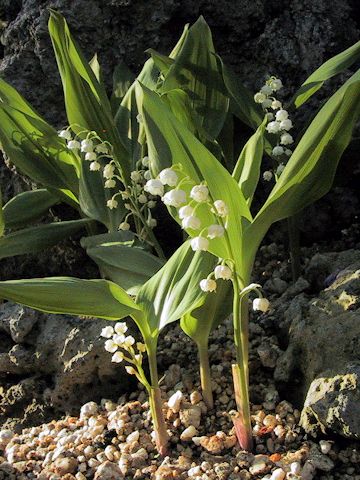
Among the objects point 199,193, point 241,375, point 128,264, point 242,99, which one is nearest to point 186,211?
point 199,193

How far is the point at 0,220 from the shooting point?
2.01 meters

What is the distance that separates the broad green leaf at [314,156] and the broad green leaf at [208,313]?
0.64 feet

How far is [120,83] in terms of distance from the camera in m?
2.35

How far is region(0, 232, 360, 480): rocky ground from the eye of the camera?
4.81 ft

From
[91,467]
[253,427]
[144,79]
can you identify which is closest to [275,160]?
[144,79]

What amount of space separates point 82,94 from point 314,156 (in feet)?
3.11

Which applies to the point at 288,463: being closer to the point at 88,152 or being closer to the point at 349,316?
the point at 349,316

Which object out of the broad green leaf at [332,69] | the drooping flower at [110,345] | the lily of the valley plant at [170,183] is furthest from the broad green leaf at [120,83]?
the drooping flower at [110,345]

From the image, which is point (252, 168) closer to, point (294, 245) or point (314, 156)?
point (314, 156)

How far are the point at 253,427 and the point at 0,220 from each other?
101 centimetres

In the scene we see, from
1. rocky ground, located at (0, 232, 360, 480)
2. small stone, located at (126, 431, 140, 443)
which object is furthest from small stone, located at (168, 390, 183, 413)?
small stone, located at (126, 431, 140, 443)

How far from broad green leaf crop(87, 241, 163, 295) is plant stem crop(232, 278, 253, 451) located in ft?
1.08

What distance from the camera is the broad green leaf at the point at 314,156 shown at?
1.42 meters

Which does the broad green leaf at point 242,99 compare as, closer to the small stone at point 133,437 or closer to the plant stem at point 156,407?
the plant stem at point 156,407
